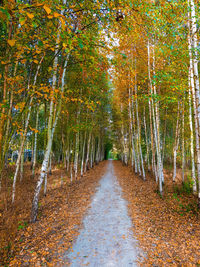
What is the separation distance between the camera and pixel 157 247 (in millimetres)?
3943

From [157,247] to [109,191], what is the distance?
5.28m

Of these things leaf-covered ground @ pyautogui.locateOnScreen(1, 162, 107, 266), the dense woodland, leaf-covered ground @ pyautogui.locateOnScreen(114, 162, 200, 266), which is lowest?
leaf-covered ground @ pyautogui.locateOnScreen(114, 162, 200, 266)

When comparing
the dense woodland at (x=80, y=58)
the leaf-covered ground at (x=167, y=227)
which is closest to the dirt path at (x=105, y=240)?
the leaf-covered ground at (x=167, y=227)

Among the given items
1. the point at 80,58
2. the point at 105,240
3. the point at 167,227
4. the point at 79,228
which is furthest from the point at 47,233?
the point at 80,58

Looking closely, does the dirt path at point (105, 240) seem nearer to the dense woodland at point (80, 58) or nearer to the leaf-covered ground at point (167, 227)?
the leaf-covered ground at point (167, 227)

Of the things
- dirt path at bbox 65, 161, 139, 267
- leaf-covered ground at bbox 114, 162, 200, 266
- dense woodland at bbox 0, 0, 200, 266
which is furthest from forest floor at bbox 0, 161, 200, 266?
dense woodland at bbox 0, 0, 200, 266

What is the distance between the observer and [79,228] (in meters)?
4.90

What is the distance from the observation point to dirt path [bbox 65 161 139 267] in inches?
137

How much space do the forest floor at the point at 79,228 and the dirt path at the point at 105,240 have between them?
217 millimetres

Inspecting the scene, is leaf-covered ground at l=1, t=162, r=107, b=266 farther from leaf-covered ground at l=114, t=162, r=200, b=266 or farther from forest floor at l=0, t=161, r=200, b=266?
leaf-covered ground at l=114, t=162, r=200, b=266

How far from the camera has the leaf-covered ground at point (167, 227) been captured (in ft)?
11.8

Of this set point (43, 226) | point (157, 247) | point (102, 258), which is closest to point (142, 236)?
point (157, 247)

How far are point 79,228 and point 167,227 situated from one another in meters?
3.18

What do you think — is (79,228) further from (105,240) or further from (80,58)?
(80,58)
